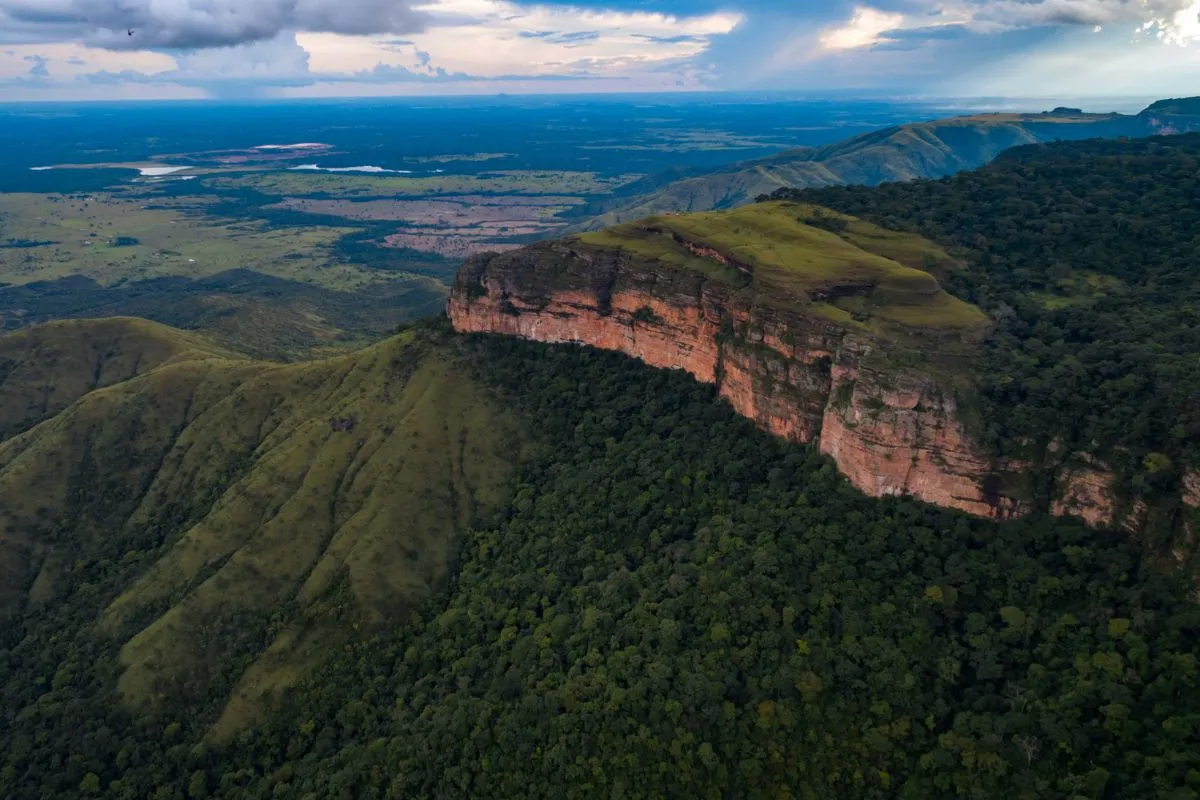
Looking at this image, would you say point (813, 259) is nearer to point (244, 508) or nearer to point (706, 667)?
point (706, 667)

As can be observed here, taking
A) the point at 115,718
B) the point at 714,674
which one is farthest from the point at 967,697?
the point at 115,718

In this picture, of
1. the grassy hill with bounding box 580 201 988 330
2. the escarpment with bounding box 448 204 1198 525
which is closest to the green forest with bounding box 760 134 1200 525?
the escarpment with bounding box 448 204 1198 525

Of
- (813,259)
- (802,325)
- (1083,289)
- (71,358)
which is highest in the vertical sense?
(813,259)

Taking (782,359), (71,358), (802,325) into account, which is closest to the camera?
(802,325)

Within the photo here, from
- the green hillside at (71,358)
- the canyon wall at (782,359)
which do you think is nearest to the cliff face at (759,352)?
the canyon wall at (782,359)

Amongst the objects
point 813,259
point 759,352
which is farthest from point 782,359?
point 813,259

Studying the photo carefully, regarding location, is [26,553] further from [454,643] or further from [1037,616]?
[1037,616]
